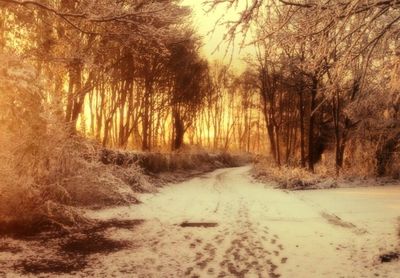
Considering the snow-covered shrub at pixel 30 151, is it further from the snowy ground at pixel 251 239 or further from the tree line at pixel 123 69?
the snowy ground at pixel 251 239

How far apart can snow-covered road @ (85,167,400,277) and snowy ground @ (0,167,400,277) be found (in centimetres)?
1

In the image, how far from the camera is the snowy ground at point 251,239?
7125 mm

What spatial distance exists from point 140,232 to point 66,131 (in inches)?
105

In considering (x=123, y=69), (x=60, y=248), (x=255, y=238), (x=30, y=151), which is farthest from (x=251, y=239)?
(x=123, y=69)

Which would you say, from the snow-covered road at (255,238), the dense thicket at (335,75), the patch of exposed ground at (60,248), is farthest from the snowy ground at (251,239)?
the dense thicket at (335,75)

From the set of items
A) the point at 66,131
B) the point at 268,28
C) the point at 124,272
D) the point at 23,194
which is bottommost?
the point at 124,272

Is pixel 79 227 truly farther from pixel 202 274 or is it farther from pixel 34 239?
pixel 202 274

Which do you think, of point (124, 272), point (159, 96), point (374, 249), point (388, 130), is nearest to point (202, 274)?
point (124, 272)

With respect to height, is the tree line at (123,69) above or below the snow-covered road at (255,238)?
above

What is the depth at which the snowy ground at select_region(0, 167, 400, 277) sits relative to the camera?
712 centimetres

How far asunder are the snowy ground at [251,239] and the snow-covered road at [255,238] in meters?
0.01

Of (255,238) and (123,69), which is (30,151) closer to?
(255,238)

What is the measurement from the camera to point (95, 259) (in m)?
7.75

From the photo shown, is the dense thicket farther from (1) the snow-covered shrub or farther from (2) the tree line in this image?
(1) the snow-covered shrub
